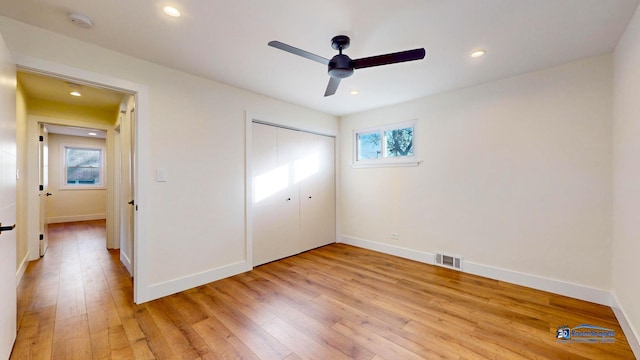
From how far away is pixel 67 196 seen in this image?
6879 millimetres

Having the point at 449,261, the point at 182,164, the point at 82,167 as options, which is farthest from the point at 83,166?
the point at 449,261

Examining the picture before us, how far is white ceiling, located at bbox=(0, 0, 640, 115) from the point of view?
5.57ft

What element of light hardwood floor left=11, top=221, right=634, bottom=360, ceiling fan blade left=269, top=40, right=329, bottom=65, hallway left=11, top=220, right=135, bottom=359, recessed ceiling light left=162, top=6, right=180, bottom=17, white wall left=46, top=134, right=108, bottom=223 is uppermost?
recessed ceiling light left=162, top=6, right=180, bottom=17

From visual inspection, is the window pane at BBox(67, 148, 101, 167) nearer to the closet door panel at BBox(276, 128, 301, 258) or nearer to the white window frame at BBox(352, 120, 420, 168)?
the closet door panel at BBox(276, 128, 301, 258)

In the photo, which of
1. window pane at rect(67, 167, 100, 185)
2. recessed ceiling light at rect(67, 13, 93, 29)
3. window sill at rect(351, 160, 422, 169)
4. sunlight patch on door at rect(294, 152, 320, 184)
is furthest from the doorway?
window sill at rect(351, 160, 422, 169)

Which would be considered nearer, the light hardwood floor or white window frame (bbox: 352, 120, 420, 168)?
the light hardwood floor

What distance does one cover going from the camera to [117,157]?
3951 mm

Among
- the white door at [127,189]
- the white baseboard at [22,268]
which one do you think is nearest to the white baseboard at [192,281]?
the white door at [127,189]

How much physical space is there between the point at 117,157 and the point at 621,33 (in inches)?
238

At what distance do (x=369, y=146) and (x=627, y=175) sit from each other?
291 cm

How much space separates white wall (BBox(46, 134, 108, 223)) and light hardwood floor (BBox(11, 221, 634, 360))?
4724 mm

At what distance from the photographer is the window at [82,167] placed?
6.90 metres

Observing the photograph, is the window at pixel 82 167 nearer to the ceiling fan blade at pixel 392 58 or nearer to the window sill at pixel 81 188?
the window sill at pixel 81 188

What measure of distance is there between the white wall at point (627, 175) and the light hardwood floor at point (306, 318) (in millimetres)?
309
